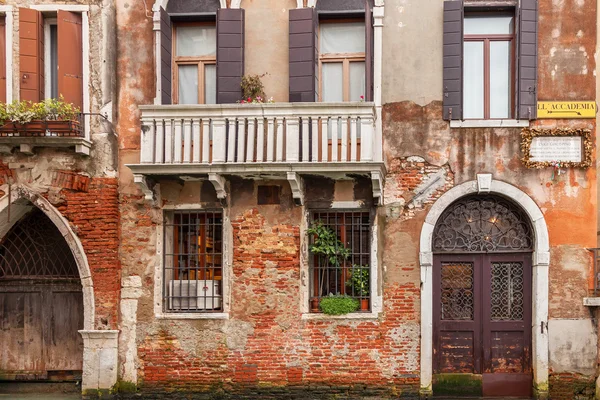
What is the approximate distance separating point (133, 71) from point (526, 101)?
5.78m

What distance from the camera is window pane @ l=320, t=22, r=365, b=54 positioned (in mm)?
9664

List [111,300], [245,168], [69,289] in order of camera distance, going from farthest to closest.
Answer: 1. [69,289]
2. [111,300]
3. [245,168]

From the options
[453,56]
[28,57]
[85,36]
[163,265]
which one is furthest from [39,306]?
[453,56]

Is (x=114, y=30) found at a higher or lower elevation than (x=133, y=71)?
higher

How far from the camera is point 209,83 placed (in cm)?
989

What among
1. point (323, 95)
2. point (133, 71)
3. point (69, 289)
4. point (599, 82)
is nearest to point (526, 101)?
point (599, 82)

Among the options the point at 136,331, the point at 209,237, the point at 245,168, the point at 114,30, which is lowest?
the point at 136,331

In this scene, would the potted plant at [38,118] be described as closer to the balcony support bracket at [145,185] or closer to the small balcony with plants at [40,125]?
the small balcony with plants at [40,125]

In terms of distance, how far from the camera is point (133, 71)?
31.7 feet

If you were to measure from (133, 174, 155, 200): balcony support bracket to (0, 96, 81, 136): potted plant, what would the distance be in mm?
1136

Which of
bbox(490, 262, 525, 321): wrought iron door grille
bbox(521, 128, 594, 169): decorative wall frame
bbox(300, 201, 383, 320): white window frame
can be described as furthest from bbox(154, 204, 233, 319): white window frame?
bbox(521, 128, 594, 169): decorative wall frame

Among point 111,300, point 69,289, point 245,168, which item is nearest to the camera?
point 245,168

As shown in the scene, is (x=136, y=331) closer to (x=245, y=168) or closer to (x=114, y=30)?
(x=245, y=168)

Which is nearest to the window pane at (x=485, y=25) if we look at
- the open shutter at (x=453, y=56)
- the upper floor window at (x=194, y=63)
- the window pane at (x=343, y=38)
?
the open shutter at (x=453, y=56)
